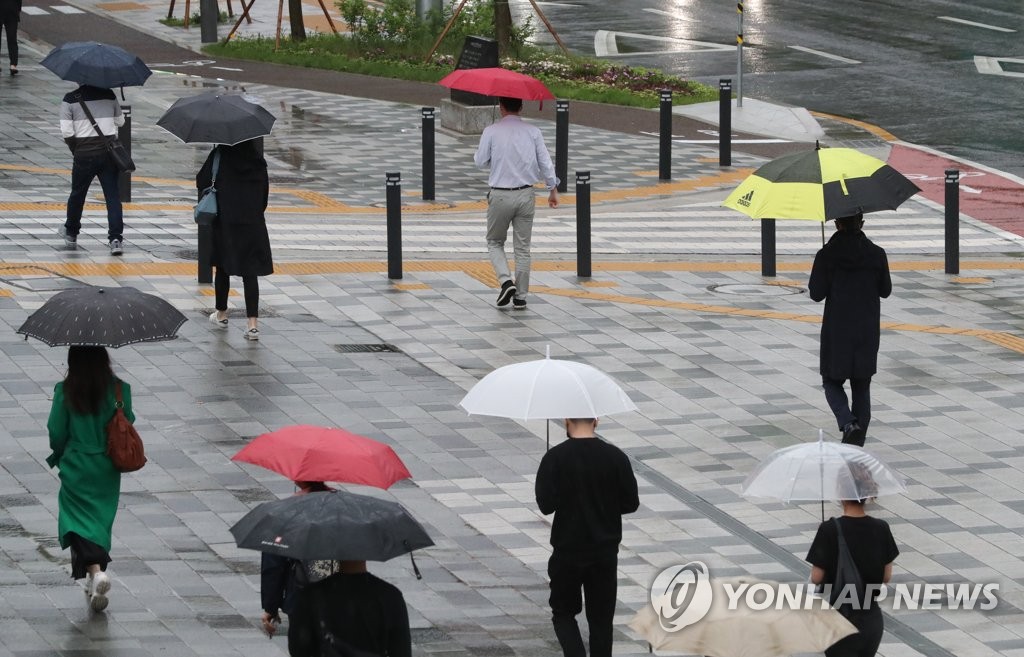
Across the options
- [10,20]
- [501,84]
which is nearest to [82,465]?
[501,84]

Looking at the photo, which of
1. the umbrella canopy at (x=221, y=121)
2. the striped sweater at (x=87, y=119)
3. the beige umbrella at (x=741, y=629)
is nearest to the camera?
the beige umbrella at (x=741, y=629)

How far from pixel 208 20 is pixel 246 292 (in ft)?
70.0

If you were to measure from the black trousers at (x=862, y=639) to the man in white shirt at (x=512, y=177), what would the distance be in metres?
8.24

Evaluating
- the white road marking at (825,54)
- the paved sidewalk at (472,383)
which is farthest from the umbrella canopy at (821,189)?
the white road marking at (825,54)

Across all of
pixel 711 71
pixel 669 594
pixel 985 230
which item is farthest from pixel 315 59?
pixel 669 594

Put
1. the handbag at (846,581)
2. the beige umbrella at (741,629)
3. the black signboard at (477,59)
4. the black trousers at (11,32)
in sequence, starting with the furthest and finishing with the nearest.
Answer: the black trousers at (11,32)
the black signboard at (477,59)
the handbag at (846,581)
the beige umbrella at (741,629)

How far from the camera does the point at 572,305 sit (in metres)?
15.9

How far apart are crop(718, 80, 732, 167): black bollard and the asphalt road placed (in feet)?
10.7

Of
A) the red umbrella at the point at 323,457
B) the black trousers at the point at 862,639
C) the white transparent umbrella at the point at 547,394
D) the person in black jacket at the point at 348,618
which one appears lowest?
the black trousers at the point at 862,639

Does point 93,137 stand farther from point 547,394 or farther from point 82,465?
point 547,394

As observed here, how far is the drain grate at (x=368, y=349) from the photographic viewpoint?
46.1 ft

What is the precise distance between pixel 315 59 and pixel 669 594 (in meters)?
26.5

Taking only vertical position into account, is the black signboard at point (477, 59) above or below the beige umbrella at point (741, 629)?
above

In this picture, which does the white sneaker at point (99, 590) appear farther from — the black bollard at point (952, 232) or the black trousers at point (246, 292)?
the black bollard at point (952, 232)
